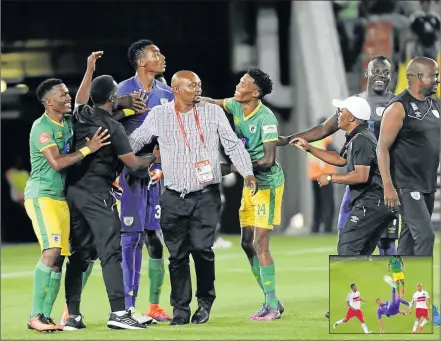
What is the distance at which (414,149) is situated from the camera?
9.91m

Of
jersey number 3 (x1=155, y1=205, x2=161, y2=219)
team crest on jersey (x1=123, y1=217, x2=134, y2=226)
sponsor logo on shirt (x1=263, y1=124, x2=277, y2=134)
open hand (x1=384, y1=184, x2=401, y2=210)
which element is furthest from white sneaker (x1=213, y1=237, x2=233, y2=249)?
open hand (x1=384, y1=184, x2=401, y2=210)

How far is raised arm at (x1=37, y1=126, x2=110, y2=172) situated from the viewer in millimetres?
9648

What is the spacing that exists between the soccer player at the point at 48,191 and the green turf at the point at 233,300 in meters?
0.41

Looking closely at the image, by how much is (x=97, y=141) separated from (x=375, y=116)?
105 inches

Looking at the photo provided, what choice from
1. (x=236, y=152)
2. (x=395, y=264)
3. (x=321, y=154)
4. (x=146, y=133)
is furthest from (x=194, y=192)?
(x=395, y=264)

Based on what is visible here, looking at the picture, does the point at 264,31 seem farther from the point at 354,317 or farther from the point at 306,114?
the point at 354,317

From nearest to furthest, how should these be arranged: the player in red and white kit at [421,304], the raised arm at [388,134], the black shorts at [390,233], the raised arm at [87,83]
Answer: the player in red and white kit at [421,304]
the raised arm at [388,134]
the raised arm at [87,83]
the black shorts at [390,233]

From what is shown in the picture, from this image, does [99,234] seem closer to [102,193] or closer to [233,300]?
[102,193]

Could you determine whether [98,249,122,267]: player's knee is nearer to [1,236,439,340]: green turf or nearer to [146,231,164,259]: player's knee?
[1,236,439,340]: green turf

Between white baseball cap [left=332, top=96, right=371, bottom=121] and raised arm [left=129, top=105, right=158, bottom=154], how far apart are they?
1.48 m

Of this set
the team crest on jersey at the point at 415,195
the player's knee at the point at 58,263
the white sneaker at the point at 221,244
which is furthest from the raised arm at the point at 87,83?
the white sneaker at the point at 221,244

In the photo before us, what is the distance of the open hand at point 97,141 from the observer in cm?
965

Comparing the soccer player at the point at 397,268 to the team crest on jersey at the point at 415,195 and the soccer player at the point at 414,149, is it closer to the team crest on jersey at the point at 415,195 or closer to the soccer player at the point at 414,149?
the soccer player at the point at 414,149

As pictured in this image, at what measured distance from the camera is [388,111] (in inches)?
387
